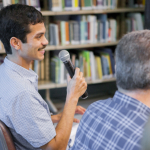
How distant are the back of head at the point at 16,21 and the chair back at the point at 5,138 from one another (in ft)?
1.39

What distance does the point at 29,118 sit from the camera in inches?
36.8

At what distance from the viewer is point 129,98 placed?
0.68 m

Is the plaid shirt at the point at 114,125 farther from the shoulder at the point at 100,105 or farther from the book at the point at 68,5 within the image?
the book at the point at 68,5

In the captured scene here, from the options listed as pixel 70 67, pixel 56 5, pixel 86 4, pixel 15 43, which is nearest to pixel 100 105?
pixel 70 67

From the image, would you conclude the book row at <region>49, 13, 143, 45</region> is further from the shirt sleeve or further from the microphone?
the shirt sleeve

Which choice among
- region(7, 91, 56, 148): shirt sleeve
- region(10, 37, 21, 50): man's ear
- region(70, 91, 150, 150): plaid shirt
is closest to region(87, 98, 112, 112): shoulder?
region(70, 91, 150, 150): plaid shirt

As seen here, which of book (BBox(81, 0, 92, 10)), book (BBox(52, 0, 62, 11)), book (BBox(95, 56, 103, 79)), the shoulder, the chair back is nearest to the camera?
the shoulder

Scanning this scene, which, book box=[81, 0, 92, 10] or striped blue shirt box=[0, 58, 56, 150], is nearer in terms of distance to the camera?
striped blue shirt box=[0, 58, 56, 150]

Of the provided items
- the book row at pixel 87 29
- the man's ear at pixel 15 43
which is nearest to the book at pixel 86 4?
the book row at pixel 87 29

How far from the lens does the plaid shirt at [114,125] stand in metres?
0.61

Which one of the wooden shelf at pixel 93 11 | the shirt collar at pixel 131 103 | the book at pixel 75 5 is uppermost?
the book at pixel 75 5

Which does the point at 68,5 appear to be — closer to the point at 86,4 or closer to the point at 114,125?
the point at 86,4

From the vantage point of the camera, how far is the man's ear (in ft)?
3.64

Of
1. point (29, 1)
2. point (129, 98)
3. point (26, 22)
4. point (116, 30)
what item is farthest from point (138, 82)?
point (116, 30)
